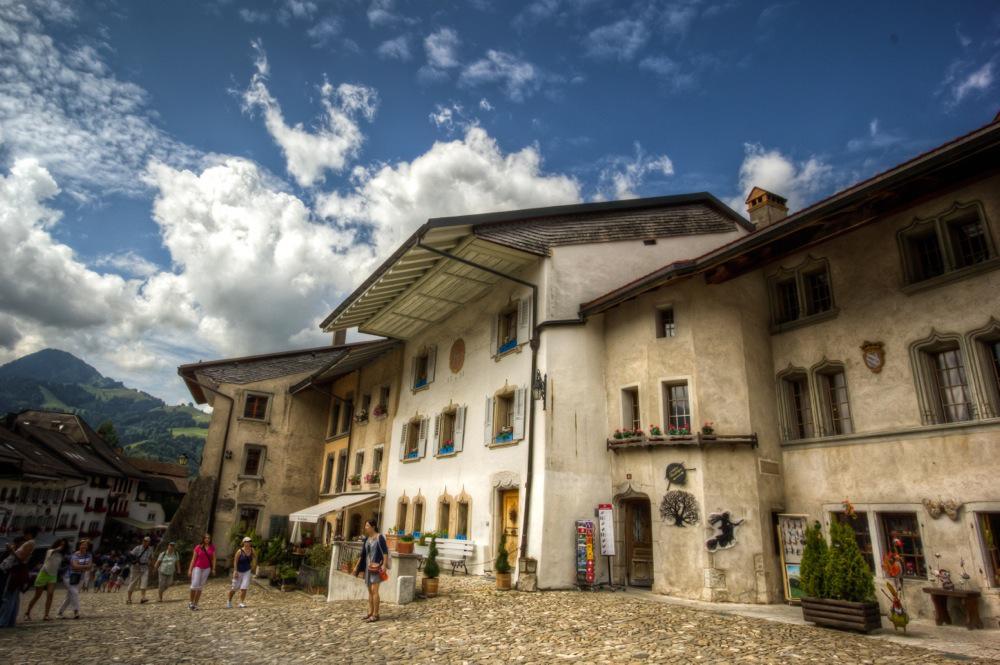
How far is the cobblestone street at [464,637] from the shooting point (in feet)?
26.1

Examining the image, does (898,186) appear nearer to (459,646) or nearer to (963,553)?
(963,553)

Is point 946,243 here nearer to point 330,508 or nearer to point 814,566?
point 814,566

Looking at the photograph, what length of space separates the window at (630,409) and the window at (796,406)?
364 centimetres

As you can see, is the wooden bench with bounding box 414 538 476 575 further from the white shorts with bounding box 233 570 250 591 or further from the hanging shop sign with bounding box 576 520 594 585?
the white shorts with bounding box 233 570 250 591

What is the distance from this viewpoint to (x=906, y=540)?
11867 mm

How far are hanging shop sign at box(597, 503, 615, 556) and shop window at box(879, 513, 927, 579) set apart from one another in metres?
5.73

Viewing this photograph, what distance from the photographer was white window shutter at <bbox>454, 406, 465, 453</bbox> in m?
19.4

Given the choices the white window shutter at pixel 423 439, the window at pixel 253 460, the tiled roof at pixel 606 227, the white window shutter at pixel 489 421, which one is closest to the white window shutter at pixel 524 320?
the tiled roof at pixel 606 227

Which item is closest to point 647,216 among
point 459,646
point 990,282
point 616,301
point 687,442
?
point 616,301

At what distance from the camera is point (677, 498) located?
546 inches

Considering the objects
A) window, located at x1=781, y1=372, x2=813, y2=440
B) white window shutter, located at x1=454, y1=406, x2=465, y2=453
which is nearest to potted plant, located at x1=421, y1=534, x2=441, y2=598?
white window shutter, located at x1=454, y1=406, x2=465, y2=453

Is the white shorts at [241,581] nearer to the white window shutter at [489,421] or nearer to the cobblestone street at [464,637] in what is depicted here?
the cobblestone street at [464,637]

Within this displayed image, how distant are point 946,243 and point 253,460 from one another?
29.2 meters

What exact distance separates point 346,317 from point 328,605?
10.9m
